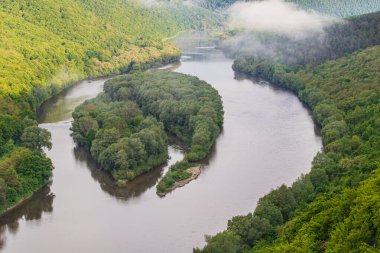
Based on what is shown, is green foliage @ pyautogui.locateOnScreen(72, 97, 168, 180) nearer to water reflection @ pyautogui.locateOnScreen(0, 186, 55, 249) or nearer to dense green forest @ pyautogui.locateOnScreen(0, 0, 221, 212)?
dense green forest @ pyautogui.locateOnScreen(0, 0, 221, 212)

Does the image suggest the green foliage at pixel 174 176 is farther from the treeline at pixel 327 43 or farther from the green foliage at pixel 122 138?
the treeline at pixel 327 43

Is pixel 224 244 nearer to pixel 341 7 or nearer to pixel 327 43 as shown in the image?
pixel 327 43

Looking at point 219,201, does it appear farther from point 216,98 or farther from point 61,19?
point 61,19

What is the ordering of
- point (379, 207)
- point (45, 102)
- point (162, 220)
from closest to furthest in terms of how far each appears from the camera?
point (379, 207) → point (162, 220) → point (45, 102)

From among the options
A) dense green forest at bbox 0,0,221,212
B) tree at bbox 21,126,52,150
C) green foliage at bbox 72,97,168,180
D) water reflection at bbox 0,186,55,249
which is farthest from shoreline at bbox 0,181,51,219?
green foliage at bbox 72,97,168,180

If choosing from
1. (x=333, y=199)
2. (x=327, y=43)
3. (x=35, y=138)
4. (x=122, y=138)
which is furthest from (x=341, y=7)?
(x=333, y=199)

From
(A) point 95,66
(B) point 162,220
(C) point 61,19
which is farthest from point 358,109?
(C) point 61,19
